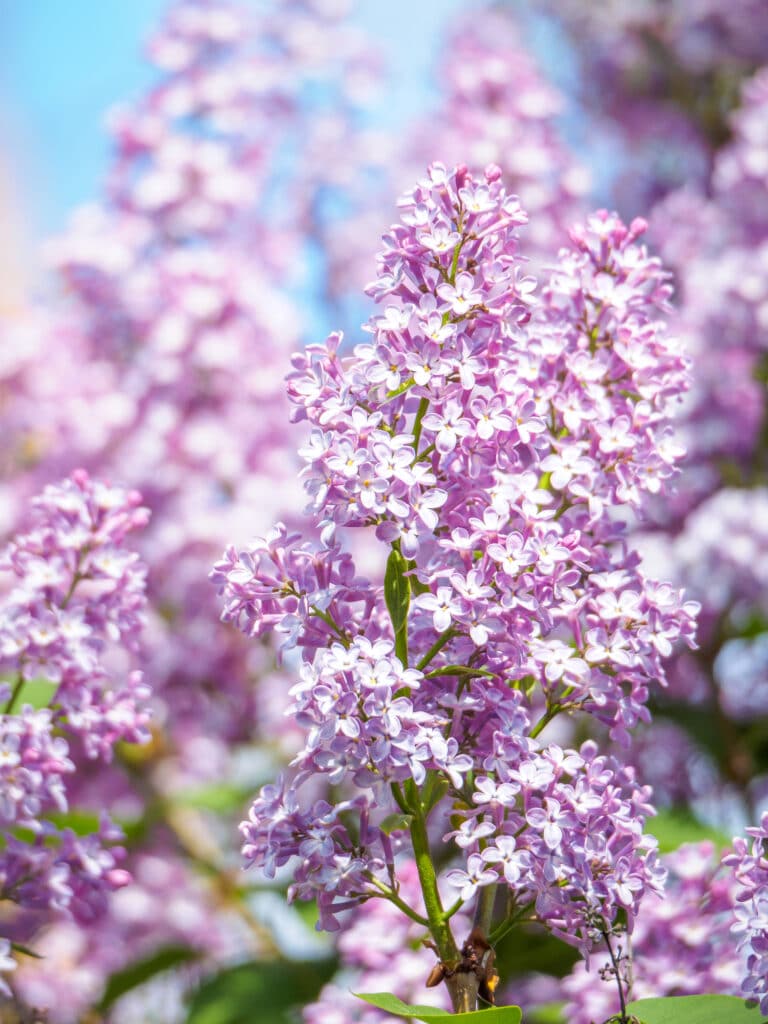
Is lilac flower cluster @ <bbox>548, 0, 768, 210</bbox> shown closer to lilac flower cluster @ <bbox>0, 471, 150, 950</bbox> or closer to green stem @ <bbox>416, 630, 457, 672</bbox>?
lilac flower cluster @ <bbox>0, 471, 150, 950</bbox>

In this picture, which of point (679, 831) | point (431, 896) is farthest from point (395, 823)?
point (679, 831)

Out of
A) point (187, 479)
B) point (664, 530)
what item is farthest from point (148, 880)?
point (664, 530)

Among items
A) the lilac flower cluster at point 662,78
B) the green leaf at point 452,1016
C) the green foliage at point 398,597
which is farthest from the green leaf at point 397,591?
the lilac flower cluster at point 662,78

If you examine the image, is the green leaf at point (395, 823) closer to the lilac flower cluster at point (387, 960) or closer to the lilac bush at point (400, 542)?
the lilac bush at point (400, 542)

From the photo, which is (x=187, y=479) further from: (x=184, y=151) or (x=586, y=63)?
(x=586, y=63)

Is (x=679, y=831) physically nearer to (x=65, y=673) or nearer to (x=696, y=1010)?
(x=696, y=1010)

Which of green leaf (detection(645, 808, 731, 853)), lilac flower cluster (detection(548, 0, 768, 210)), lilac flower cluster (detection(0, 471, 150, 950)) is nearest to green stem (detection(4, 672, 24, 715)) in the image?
lilac flower cluster (detection(0, 471, 150, 950))
